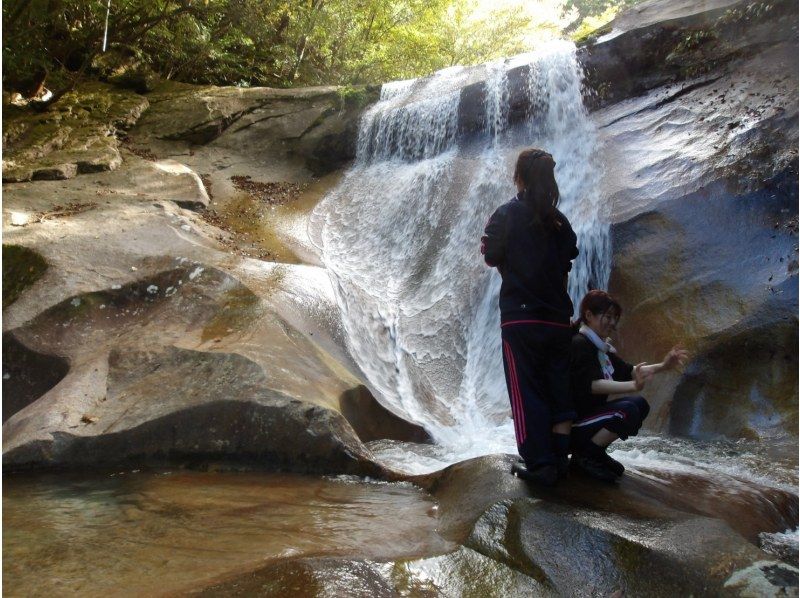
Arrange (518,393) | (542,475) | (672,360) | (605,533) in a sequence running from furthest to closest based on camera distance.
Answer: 1. (518,393)
2. (542,475)
3. (672,360)
4. (605,533)

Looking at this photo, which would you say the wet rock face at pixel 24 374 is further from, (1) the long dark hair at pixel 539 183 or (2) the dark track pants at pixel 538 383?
(1) the long dark hair at pixel 539 183

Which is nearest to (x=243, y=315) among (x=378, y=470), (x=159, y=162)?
(x=378, y=470)

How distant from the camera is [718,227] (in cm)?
618

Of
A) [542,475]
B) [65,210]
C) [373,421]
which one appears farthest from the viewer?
[65,210]

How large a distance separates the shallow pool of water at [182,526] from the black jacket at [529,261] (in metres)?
1.29

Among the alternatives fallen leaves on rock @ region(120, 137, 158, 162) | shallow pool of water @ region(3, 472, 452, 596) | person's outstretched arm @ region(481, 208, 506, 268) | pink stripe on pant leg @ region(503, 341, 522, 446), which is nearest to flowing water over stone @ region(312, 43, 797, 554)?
pink stripe on pant leg @ region(503, 341, 522, 446)

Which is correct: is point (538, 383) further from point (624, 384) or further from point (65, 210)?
point (65, 210)

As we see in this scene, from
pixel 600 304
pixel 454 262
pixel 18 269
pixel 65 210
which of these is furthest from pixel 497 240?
pixel 65 210

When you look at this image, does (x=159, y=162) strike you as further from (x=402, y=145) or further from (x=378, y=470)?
(x=378, y=470)

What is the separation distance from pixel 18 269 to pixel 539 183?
585cm

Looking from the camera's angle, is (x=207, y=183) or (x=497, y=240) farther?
(x=207, y=183)

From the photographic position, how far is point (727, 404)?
207 inches

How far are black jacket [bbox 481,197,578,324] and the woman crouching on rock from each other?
0.55ft

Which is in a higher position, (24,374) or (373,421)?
(24,374)
